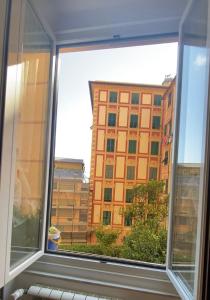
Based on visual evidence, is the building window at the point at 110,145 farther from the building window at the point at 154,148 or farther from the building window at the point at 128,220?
the building window at the point at 128,220

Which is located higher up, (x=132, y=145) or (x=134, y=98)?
(x=134, y=98)

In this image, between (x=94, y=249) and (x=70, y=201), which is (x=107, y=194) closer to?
(x=70, y=201)

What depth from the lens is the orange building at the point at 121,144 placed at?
1.69 meters

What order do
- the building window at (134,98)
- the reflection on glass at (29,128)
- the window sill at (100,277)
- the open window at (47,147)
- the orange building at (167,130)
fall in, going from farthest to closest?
the building window at (134,98)
the orange building at (167,130)
the window sill at (100,277)
the reflection on glass at (29,128)
the open window at (47,147)

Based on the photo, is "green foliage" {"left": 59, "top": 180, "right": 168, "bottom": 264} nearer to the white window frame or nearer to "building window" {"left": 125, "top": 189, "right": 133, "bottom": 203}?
"building window" {"left": 125, "top": 189, "right": 133, "bottom": 203}

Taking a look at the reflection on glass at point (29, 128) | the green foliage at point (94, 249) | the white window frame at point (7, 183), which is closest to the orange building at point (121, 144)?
the green foliage at point (94, 249)

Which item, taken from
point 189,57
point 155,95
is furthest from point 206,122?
point 155,95

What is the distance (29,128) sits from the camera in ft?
4.85

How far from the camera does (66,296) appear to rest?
4.76 feet

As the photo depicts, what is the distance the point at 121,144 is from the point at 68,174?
404 mm

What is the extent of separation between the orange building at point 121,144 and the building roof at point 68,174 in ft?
0.27

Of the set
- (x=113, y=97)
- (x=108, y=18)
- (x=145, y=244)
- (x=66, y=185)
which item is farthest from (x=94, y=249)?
(x=108, y=18)

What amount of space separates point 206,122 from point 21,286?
1449 millimetres

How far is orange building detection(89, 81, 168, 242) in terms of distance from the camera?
1691 millimetres
